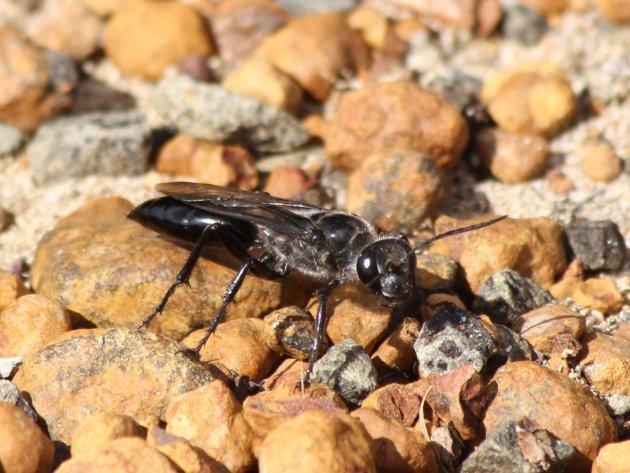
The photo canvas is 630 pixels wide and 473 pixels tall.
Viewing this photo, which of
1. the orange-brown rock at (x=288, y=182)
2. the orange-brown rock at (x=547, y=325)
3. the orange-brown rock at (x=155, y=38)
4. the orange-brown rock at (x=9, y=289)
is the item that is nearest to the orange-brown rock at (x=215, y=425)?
the orange-brown rock at (x=9, y=289)

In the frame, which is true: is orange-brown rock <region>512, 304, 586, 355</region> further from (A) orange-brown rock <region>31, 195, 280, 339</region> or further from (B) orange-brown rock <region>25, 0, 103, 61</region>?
(B) orange-brown rock <region>25, 0, 103, 61</region>

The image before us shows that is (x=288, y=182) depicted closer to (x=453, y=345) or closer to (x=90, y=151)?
(x=90, y=151)

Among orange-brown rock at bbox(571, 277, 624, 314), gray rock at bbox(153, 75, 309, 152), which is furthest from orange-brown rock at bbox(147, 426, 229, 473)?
gray rock at bbox(153, 75, 309, 152)

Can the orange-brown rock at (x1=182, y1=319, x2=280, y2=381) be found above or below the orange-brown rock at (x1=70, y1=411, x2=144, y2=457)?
below

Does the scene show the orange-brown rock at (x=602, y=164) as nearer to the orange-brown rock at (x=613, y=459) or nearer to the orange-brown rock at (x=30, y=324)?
the orange-brown rock at (x=613, y=459)

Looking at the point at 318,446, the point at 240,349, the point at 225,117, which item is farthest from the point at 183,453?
the point at 225,117

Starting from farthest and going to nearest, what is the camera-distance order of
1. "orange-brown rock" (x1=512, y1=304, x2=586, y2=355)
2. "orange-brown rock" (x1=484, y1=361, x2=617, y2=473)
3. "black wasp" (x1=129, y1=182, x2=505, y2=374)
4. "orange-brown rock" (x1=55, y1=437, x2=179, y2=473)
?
"black wasp" (x1=129, y1=182, x2=505, y2=374) → "orange-brown rock" (x1=512, y1=304, x2=586, y2=355) → "orange-brown rock" (x1=484, y1=361, x2=617, y2=473) → "orange-brown rock" (x1=55, y1=437, x2=179, y2=473)
